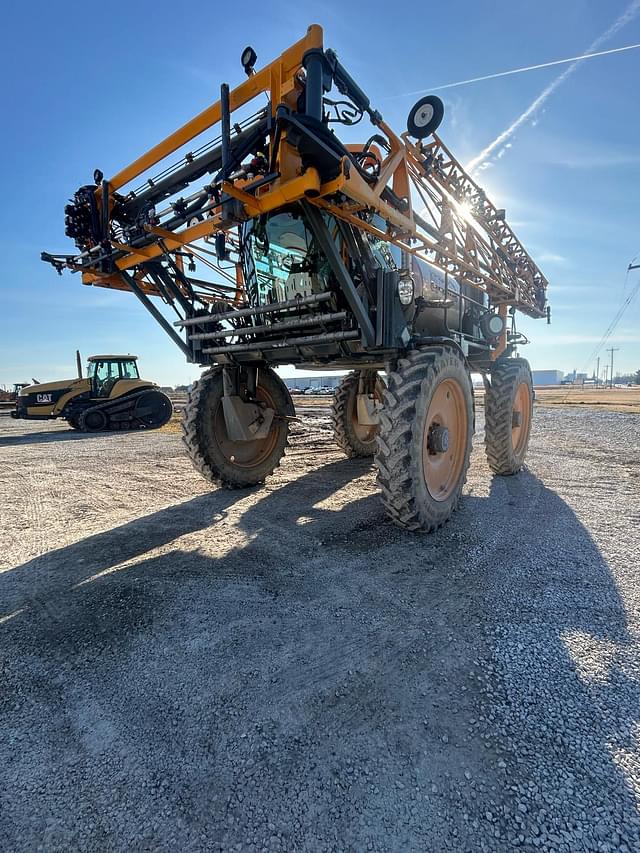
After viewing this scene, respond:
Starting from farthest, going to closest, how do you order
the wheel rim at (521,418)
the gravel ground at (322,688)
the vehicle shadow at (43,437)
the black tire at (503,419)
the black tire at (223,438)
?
the vehicle shadow at (43,437) → the wheel rim at (521,418) → the black tire at (503,419) → the black tire at (223,438) → the gravel ground at (322,688)

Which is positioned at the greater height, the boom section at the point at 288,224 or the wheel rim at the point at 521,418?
the boom section at the point at 288,224

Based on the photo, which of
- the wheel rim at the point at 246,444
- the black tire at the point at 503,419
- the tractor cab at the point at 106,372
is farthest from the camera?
the tractor cab at the point at 106,372

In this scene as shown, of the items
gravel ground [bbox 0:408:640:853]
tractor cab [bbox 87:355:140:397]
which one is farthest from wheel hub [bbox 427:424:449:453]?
tractor cab [bbox 87:355:140:397]

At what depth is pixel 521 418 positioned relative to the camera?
695cm

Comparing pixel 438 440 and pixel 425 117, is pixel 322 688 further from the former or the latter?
pixel 425 117

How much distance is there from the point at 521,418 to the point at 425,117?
186 inches

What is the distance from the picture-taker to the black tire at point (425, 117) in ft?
13.9

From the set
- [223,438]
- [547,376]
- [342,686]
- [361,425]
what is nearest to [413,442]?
[342,686]

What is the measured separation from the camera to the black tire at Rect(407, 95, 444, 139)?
424cm

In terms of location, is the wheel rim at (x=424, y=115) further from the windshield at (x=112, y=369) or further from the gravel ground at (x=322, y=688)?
the windshield at (x=112, y=369)

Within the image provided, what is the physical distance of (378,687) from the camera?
186 cm

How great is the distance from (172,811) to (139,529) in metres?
3.10

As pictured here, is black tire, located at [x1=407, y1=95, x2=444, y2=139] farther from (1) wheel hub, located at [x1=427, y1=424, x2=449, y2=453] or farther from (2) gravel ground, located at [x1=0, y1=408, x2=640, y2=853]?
(2) gravel ground, located at [x1=0, y1=408, x2=640, y2=853]

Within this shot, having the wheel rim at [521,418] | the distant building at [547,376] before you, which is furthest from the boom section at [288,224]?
the distant building at [547,376]
